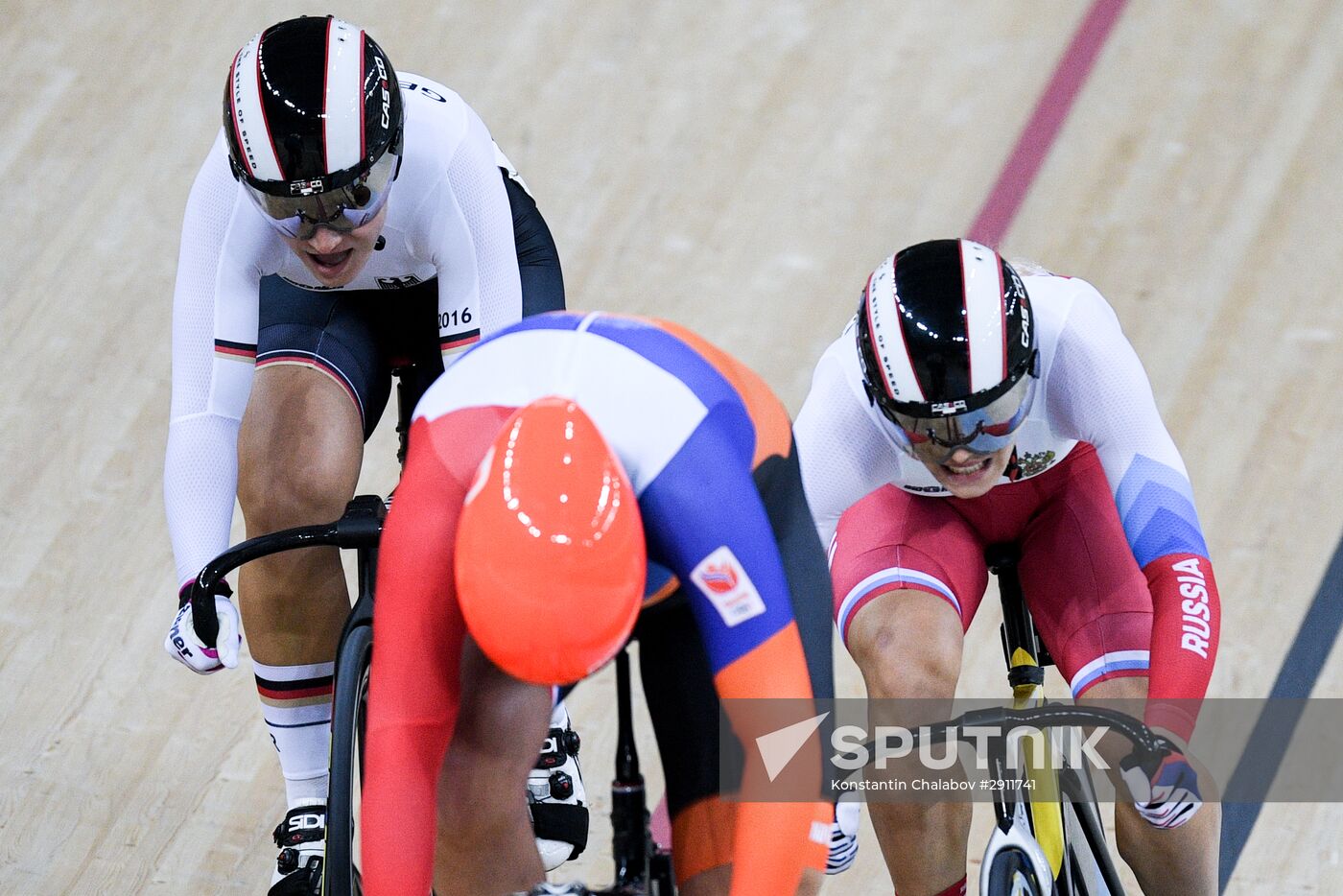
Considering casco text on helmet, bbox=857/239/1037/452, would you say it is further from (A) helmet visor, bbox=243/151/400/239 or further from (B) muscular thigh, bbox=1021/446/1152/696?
(A) helmet visor, bbox=243/151/400/239

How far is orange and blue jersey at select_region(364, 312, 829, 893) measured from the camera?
6.52 feet

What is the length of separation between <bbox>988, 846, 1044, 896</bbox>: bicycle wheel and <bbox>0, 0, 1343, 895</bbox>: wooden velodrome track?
942mm

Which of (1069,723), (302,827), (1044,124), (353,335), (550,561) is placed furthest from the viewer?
(1044,124)

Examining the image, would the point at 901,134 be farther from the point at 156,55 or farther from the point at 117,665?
the point at 117,665

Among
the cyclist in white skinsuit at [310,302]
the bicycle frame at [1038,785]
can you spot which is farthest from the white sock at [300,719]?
the bicycle frame at [1038,785]

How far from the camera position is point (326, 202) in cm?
255

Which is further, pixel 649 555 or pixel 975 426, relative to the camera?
pixel 975 426

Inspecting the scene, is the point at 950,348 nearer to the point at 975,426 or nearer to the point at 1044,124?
the point at 975,426

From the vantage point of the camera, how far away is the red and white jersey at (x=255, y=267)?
2.73 m

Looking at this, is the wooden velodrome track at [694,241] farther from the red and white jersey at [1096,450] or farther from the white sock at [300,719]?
the red and white jersey at [1096,450]

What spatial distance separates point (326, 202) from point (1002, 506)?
1189 millimetres

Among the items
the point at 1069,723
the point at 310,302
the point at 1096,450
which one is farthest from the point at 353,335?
the point at 1069,723

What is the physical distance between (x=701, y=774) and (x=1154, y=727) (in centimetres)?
67

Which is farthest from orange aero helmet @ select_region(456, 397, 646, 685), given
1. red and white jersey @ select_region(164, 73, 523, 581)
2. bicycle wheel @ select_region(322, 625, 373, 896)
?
red and white jersey @ select_region(164, 73, 523, 581)
